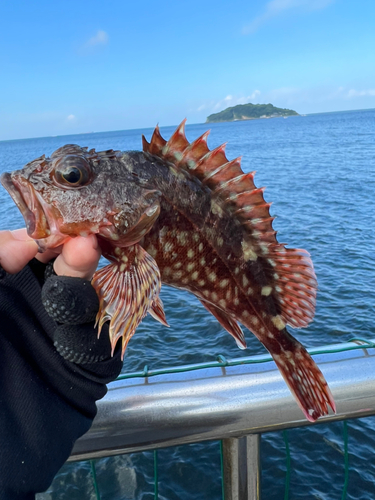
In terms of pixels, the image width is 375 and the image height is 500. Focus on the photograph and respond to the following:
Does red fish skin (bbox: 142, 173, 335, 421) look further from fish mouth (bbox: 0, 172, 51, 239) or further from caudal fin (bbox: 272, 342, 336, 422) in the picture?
fish mouth (bbox: 0, 172, 51, 239)

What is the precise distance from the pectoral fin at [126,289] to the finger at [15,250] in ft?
1.26

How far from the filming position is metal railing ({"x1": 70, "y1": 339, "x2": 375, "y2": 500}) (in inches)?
82.3

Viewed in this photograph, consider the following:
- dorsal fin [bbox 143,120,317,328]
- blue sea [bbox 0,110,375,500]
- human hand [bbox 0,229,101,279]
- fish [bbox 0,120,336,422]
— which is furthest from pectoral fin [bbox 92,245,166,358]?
blue sea [bbox 0,110,375,500]

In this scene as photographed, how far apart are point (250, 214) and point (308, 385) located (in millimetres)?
1029

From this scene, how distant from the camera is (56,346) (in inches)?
78.9

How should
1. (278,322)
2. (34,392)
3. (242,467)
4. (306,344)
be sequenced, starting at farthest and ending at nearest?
1. (306,344)
2. (278,322)
3. (242,467)
4. (34,392)

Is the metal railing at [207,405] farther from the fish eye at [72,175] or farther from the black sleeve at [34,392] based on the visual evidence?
the fish eye at [72,175]

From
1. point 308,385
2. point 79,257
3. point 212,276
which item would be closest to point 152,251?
point 212,276

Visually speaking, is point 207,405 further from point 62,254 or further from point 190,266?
point 62,254

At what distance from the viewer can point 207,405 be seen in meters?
2.10

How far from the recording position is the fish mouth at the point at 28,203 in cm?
211

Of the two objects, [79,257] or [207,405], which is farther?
[207,405]

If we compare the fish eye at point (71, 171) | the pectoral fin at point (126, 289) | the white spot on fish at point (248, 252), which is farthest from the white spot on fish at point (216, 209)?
the fish eye at point (71, 171)

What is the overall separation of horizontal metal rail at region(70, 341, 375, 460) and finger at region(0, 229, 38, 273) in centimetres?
84
